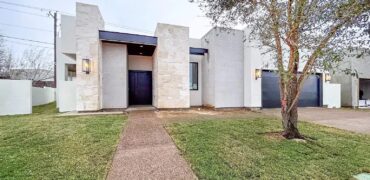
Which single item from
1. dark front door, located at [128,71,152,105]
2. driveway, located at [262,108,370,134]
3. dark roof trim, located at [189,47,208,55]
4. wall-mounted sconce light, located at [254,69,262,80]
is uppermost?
dark roof trim, located at [189,47,208,55]

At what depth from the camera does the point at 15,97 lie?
390 inches

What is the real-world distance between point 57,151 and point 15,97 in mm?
8418

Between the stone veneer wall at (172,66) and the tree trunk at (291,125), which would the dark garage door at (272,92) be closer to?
the stone veneer wall at (172,66)

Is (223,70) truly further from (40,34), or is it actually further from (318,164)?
(40,34)

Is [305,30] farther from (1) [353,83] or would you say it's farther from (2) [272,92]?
(1) [353,83]

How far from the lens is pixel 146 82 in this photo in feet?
39.9

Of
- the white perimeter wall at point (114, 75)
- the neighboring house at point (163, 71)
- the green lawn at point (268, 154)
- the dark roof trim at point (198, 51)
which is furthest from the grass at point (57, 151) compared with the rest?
the dark roof trim at point (198, 51)

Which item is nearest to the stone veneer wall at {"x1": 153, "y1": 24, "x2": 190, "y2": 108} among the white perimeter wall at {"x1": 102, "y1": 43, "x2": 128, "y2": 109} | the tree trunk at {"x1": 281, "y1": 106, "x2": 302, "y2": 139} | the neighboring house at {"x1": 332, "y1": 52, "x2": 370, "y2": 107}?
the white perimeter wall at {"x1": 102, "y1": 43, "x2": 128, "y2": 109}

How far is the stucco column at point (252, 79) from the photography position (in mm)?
11039

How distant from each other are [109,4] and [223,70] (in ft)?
30.1

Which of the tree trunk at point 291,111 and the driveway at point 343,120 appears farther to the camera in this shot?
the driveway at point 343,120

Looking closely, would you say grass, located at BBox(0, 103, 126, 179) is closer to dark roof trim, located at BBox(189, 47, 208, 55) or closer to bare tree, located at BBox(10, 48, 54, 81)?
dark roof trim, located at BBox(189, 47, 208, 55)

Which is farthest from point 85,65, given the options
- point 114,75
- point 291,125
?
point 291,125

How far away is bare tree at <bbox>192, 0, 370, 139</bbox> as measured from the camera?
4.02 meters
